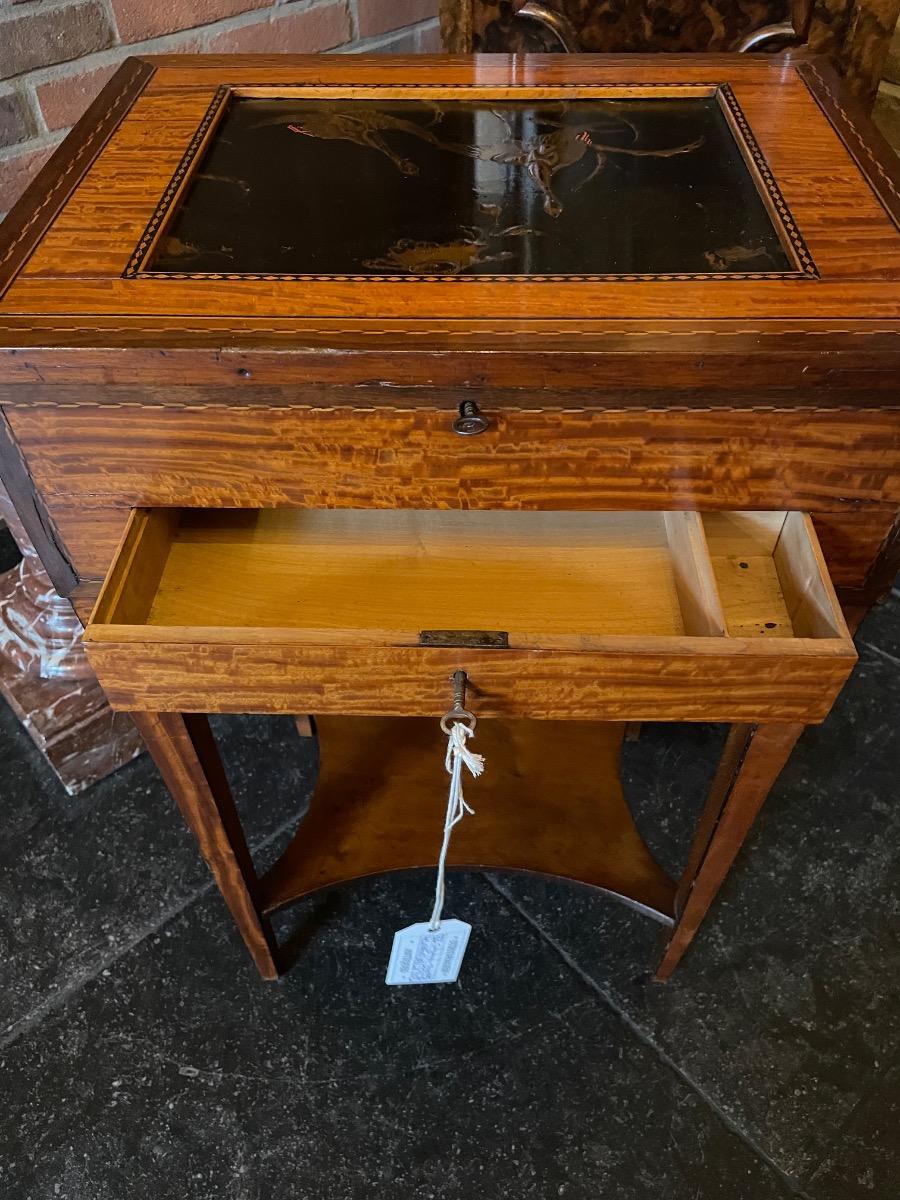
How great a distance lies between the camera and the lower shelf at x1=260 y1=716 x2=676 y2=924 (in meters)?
0.97

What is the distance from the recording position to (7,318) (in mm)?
646

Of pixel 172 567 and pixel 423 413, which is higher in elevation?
pixel 423 413

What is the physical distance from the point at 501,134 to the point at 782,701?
57 cm

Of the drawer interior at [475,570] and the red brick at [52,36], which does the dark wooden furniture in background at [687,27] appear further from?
the drawer interior at [475,570]

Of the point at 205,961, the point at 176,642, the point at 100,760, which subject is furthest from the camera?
the point at 100,760

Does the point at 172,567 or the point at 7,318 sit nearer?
the point at 7,318

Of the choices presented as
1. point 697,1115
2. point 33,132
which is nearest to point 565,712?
point 697,1115

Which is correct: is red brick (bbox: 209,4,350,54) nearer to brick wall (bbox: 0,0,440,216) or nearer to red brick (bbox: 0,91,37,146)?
brick wall (bbox: 0,0,440,216)

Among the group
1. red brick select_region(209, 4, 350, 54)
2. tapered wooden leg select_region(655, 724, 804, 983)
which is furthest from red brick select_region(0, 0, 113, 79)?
tapered wooden leg select_region(655, 724, 804, 983)

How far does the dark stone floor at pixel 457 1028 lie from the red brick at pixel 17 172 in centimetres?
71

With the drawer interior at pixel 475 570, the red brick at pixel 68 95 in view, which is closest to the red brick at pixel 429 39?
the red brick at pixel 68 95

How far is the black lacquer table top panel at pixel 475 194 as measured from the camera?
71 centimetres

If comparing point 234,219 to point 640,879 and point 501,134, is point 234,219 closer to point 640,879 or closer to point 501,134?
point 501,134

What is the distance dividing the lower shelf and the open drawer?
0.33 m
